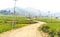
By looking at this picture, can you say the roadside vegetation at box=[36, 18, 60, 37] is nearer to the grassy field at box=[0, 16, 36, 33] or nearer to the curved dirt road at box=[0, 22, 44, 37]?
the curved dirt road at box=[0, 22, 44, 37]

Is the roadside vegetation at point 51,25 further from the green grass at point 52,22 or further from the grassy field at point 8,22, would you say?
the grassy field at point 8,22

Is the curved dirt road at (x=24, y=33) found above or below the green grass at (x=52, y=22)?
below

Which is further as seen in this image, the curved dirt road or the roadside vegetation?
the curved dirt road

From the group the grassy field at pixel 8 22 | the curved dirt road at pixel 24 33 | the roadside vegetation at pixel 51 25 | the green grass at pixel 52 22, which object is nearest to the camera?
the roadside vegetation at pixel 51 25

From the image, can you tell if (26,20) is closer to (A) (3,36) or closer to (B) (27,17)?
(B) (27,17)

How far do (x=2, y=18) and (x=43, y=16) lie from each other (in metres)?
1.97

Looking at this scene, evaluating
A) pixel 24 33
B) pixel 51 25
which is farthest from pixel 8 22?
pixel 51 25

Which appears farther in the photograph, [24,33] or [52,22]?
[52,22]

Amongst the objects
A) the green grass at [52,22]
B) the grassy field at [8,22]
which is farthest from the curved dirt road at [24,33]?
the green grass at [52,22]

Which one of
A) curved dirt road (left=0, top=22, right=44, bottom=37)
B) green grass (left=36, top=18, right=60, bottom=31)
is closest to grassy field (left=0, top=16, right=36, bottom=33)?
curved dirt road (left=0, top=22, right=44, bottom=37)

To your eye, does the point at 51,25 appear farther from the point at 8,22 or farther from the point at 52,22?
the point at 8,22

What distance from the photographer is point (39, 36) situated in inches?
364

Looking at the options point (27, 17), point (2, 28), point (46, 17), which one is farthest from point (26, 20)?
point (2, 28)

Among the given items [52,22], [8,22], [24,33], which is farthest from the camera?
[52,22]
